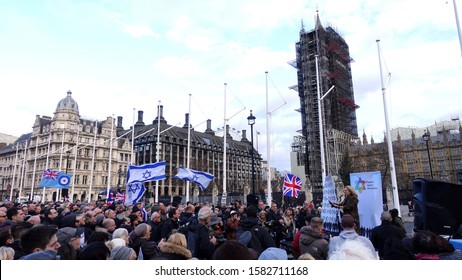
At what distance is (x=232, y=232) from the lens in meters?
6.88

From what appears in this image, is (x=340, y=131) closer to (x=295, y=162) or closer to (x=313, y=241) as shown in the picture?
(x=295, y=162)

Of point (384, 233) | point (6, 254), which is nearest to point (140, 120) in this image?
point (384, 233)

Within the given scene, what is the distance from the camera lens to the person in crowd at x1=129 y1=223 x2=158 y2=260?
513 centimetres

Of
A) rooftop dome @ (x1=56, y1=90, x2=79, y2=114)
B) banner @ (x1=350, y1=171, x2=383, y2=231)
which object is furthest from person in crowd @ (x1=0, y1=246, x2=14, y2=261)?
rooftop dome @ (x1=56, y1=90, x2=79, y2=114)

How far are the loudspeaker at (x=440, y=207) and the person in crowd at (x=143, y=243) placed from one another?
5517 millimetres

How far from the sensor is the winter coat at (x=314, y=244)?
201 inches

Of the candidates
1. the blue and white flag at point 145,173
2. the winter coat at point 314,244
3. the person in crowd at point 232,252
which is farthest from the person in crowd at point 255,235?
the blue and white flag at point 145,173

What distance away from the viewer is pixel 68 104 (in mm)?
77625

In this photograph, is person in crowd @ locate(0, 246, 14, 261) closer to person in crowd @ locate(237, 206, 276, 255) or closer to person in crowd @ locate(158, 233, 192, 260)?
person in crowd @ locate(158, 233, 192, 260)

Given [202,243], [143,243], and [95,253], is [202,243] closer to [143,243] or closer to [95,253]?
[143,243]

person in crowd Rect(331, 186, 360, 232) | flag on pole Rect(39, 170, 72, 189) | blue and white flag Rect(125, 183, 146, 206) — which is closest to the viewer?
person in crowd Rect(331, 186, 360, 232)

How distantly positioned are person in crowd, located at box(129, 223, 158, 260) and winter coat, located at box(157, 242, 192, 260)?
0.93m

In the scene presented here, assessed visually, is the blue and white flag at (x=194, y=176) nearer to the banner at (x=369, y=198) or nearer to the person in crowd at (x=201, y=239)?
the banner at (x=369, y=198)

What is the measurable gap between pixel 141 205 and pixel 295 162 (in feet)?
224
